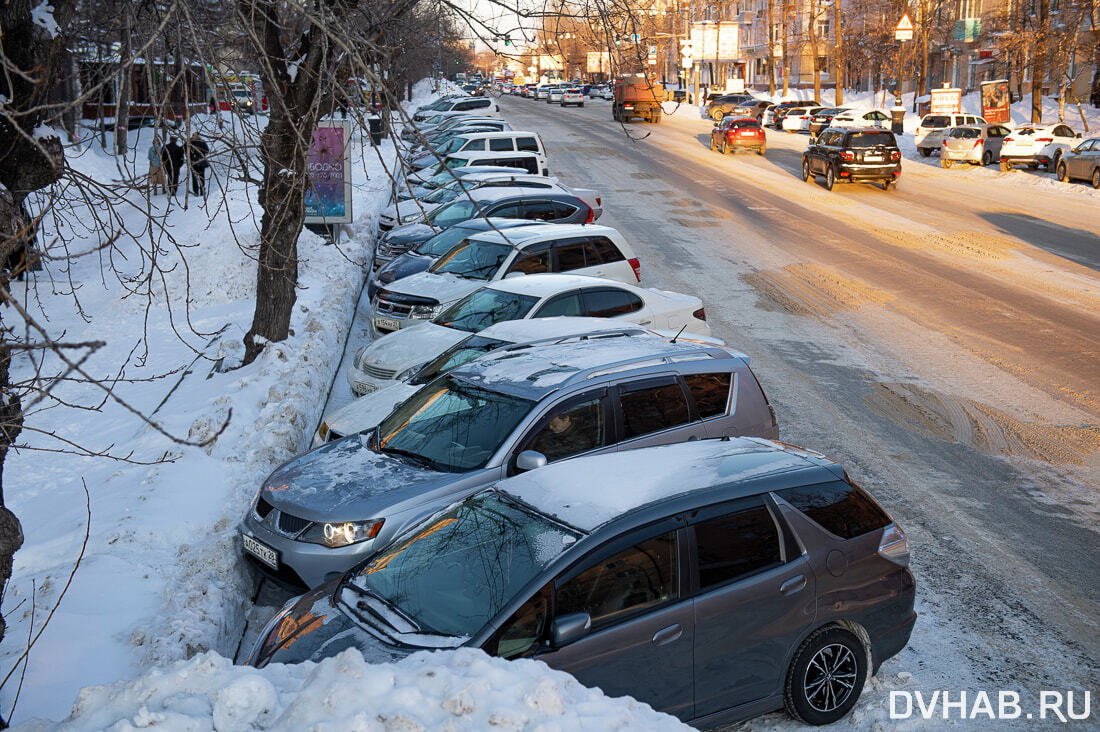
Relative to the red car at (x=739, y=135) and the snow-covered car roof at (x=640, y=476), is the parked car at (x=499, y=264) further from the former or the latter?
the red car at (x=739, y=135)

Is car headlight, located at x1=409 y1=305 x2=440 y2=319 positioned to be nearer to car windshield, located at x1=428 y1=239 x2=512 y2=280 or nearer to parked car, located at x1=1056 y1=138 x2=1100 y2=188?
car windshield, located at x1=428 y1=239 x2=512 y2=280

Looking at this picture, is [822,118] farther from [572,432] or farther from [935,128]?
[572,432]

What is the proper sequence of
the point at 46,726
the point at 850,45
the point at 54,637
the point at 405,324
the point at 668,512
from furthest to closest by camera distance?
the point at 850,45 < the point at 405,324 < the point at 54,637 < the point at 668,512 < the point at 46,726

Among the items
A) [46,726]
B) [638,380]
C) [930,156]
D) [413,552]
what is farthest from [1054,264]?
[930,156]

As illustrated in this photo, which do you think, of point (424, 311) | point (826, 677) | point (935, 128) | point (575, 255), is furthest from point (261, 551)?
point (935, 128)

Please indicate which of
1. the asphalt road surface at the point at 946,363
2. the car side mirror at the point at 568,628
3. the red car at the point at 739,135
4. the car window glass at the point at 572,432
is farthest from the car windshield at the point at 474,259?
the red car at the point at 739,135

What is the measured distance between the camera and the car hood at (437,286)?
39.8ft

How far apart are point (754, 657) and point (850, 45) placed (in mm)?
79773

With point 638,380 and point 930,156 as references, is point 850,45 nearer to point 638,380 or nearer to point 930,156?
point 930,156

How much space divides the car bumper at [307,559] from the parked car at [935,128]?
38848 millimetres

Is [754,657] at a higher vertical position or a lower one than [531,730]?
lower

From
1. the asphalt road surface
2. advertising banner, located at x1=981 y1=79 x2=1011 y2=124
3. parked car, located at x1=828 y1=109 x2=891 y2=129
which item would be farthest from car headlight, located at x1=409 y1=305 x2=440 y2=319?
advertising banner, located at x1=981 y1=79 x2=1011 y2=124

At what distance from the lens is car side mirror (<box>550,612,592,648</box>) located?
4.38m

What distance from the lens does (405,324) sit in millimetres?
11953
